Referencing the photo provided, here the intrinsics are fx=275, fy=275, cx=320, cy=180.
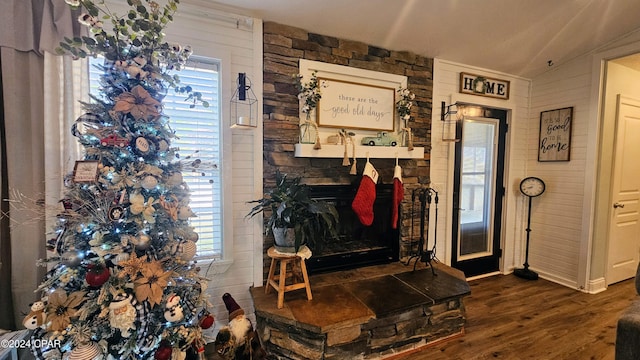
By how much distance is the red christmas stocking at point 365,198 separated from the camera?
2.46m

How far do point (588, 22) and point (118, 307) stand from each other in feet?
13.9

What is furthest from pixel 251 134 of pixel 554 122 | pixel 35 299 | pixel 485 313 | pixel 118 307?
pixel 554 122

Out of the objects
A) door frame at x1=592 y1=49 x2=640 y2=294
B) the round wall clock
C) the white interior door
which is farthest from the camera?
the round wall clock

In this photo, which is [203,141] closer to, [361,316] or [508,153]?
[361,316]

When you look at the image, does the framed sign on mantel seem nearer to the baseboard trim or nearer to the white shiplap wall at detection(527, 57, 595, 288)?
the white shiplap wall at detection(527, 57, 595, 288)

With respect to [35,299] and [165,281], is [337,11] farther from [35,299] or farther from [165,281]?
[35,299]

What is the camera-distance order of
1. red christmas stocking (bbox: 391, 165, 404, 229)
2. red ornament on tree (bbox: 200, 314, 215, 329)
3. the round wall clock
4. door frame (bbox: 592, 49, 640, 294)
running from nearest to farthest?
red ornament on tree (bbox: 200, 314, 215, 329)
red christmas stocking (bbox: 391, 165, 404, 229)
door frame (bbox: 592, 49, 640, 294)
the round wall clock

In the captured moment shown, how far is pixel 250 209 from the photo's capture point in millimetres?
2291

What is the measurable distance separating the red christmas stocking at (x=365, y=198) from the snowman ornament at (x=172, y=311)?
1533 mm

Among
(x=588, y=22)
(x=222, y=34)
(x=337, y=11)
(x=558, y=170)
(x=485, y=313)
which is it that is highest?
(x=588, y=22)

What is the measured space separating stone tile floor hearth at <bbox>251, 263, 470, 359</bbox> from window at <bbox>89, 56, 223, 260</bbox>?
0.60m

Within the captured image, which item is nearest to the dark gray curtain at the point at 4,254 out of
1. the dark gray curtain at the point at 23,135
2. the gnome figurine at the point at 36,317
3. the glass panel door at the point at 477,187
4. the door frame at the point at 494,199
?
the dark gray curtain at the point at 23,135

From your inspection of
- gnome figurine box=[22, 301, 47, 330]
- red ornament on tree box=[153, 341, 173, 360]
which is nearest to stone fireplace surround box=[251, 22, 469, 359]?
Result: red ornament on tree box=[153, 341, 173, 360]

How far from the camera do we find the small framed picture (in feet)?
4.22
